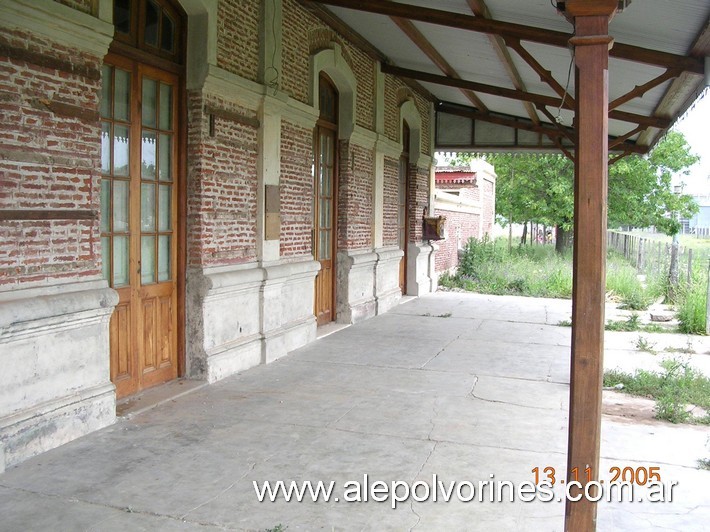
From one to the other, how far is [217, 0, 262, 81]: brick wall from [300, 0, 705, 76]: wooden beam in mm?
1050

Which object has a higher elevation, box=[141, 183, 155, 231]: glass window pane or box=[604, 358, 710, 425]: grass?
box=[141, 183, 155, 231]: glass window pane

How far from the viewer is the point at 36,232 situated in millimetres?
4664

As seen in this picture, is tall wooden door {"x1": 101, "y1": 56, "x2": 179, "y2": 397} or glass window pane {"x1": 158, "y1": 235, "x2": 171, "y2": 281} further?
glass window pane {"x1": 158, "y1": 235, "x2": 171, "y2": 281}

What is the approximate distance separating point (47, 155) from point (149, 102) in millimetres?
1698

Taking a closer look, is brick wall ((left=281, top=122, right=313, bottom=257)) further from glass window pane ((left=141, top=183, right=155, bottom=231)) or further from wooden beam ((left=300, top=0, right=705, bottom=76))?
glass window pane ((left=141, top=183, right=155, bottom=231))

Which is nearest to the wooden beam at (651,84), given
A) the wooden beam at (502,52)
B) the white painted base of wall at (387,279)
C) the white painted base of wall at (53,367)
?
the wooden beam at (502,52)

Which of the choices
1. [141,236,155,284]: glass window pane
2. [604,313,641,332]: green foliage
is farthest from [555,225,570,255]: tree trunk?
[141,236,155,284]: glass window pane

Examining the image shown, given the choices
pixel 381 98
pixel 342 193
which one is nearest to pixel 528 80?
pixel 381 98

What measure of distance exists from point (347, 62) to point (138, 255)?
5612 mm

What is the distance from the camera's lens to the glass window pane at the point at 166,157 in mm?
6438

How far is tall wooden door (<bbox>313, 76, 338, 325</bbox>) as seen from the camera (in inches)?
397

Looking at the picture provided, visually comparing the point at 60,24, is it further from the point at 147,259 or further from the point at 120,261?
the point at 147,259

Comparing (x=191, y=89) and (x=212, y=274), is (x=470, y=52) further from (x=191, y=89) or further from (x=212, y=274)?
(x=212, y=274)

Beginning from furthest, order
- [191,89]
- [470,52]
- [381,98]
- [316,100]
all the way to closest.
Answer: [381,98]
[470,52]
[316,100]
[191,89]
